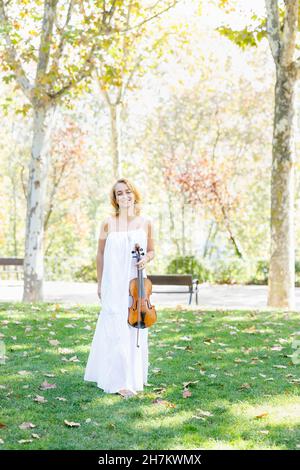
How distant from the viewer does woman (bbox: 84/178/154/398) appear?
6.27 m

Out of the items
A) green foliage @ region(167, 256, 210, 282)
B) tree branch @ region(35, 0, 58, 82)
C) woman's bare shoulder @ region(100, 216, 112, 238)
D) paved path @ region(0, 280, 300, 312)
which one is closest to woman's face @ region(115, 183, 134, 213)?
woman's bare shoulder @ region(100, 216, 112, 238)

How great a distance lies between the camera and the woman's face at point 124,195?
6457 millimetres

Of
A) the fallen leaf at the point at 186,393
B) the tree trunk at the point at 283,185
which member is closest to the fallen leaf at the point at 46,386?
the fallen leaf at the point at 186,393

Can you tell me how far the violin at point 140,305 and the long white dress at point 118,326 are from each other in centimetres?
14

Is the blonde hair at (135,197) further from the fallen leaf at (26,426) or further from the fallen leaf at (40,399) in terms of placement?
the fallen leaf at (26,426)

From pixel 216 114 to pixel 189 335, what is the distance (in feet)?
66.0

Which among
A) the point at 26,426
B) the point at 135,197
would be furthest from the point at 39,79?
the point at 26,426

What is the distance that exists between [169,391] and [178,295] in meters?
12.0

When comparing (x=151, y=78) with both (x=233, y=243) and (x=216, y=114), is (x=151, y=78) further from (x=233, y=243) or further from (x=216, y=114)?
(x=233, y=243)

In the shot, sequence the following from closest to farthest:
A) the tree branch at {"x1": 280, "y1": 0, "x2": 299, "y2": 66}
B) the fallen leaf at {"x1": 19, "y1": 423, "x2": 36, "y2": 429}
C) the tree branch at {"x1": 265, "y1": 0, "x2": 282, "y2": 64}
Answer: the fallen leaf at {"x1": 19, "y1": 423, "x2": 36, "y2": 429} → the tree branch at {"x1": 280, "y1": 0, "x2": 299, "y2": 66} → the tree branch at {"x1": 265, "y1": 0, "x2": 282, "y2": 64}

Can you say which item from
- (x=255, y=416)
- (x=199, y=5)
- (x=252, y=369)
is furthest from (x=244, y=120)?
(x=255, y=416)

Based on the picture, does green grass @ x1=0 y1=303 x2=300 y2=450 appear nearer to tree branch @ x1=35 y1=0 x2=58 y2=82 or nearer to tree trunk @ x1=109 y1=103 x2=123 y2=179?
tree branch @ x1=35 y1=0 x2=58 y2=82
